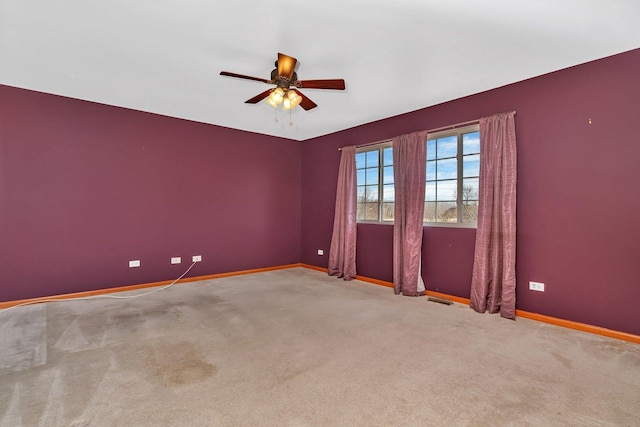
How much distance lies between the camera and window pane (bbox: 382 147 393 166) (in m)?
4.82

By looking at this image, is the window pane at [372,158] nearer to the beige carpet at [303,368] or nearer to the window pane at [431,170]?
the window pane at [431,170]

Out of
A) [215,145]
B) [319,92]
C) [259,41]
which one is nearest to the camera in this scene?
[259,41]

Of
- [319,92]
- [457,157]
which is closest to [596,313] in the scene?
[457,157]

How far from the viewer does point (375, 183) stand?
16.6ft

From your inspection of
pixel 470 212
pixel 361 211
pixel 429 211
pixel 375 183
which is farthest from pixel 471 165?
pixel 361 211

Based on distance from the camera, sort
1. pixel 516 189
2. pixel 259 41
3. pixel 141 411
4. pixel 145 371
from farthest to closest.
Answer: pixel 516 189 < pixel 259 41 < pixel 145 371 < pixel 141 411

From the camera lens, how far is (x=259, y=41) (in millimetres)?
2650

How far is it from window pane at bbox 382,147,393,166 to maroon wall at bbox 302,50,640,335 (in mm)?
1204

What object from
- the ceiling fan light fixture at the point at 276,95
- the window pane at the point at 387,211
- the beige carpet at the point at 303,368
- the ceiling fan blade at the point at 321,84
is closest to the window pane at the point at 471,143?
the window pane at the point at 387,211

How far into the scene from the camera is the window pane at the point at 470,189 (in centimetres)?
384

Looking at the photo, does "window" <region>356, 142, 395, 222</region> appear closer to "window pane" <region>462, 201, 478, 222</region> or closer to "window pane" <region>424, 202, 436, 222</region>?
"window pane" <region>424, 202, 436, 222</region>

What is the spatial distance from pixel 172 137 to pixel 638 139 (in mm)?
5609

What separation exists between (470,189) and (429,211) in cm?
62

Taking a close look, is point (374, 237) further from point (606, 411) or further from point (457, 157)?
point (606, 411)
